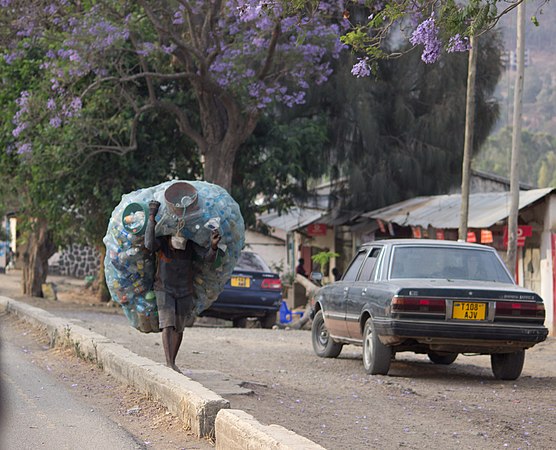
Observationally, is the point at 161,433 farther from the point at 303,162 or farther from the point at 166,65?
the point at 303,162

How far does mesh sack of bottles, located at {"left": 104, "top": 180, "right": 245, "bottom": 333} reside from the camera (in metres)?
9.75

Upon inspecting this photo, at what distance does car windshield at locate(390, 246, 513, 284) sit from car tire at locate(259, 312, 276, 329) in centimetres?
957

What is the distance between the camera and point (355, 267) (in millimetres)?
13078

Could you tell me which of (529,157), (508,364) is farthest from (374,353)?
(529,157)

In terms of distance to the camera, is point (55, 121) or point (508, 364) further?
point (55, 121)

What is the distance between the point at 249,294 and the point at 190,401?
12891 mm

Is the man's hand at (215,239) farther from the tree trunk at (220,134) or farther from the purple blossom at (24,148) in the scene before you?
the purple blossom at (24,148)

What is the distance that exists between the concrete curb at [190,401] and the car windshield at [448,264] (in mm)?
3388

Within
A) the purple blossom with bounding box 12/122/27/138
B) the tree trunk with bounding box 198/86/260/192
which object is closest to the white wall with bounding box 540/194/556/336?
the tree trunk with bounding box 198/86/260/192

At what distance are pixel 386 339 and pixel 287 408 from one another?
2.61 meters

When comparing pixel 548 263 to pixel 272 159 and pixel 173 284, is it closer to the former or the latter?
pixel 272 159

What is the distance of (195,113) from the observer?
25281mm

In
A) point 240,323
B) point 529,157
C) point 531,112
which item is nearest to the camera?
point 240,323

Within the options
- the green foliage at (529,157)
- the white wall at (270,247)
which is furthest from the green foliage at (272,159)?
the green foliage at (529,157)
